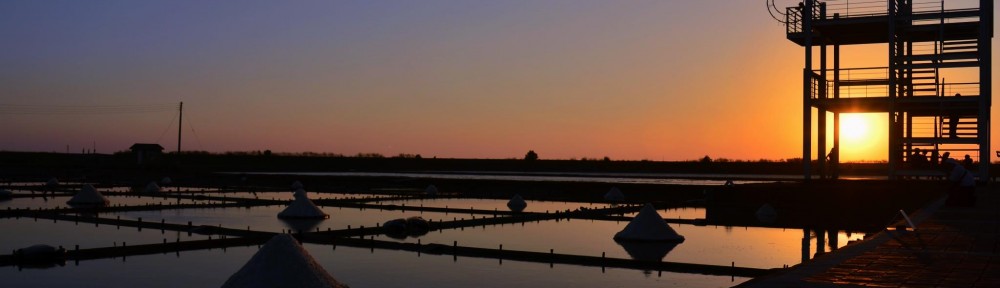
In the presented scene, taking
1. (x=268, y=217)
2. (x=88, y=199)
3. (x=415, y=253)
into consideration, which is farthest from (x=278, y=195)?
(x=415, y=253)

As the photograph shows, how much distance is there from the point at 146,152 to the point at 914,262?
10051cm

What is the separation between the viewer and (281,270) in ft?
47.0

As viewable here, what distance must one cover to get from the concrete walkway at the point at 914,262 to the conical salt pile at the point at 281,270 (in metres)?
6.79

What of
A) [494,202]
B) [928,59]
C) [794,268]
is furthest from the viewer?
[494,202]

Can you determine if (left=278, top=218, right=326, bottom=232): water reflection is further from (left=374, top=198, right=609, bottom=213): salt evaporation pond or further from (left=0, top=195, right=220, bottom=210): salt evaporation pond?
(left=0, top=195, right=220, bottom=210): salt evaporation pond

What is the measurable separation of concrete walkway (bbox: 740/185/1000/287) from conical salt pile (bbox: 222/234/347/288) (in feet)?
22.3

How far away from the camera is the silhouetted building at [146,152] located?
10186cm

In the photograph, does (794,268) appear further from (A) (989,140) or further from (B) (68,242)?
(A) (989,140)

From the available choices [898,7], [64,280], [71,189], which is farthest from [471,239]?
[71,189]

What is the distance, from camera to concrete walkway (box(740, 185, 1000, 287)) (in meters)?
10.6

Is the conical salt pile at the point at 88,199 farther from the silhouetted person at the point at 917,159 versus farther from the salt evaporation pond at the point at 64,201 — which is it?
the silhouetted person at the point at 917,159

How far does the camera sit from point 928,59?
123ft

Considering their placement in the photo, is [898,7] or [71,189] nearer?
[898,7]

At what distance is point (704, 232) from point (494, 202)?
19.7 m
